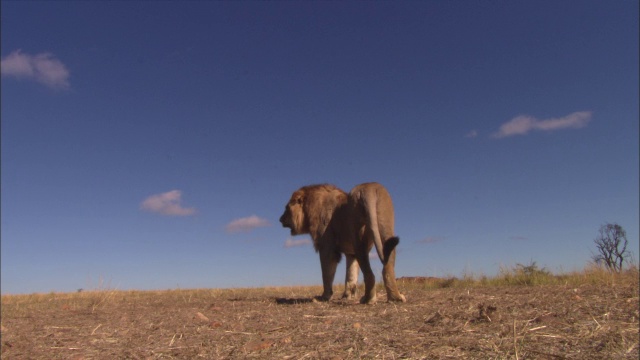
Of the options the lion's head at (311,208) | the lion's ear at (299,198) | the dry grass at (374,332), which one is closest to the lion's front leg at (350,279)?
the lion's head at (311,208)

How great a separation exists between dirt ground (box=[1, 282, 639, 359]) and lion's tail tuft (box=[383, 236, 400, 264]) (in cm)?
63

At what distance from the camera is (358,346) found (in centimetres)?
369

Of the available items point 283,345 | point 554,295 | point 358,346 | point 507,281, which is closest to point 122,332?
point 283,345

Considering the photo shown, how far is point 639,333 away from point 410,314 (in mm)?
2015

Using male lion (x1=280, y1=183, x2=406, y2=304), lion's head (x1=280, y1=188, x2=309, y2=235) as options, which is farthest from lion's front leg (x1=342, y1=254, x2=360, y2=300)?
lion's head (x1=280, y1=188, x2=309, y2=235)

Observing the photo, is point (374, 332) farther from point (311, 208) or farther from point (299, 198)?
point (299, 198)

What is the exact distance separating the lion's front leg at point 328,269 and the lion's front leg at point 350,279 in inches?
21.7

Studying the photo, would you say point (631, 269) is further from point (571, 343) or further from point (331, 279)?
point (571, 343)

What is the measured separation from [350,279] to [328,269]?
0.82 metres

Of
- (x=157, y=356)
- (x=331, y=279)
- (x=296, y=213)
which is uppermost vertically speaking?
(x=296, y=213)

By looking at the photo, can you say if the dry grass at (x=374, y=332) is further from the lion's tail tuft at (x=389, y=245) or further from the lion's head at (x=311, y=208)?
the lion's head at (x=311, y=208)

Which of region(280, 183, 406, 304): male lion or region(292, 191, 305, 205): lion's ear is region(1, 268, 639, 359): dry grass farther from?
region(292, 191, 305, 205): lion's ear

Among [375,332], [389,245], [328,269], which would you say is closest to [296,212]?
[328,269]

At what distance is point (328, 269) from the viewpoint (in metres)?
8.03
